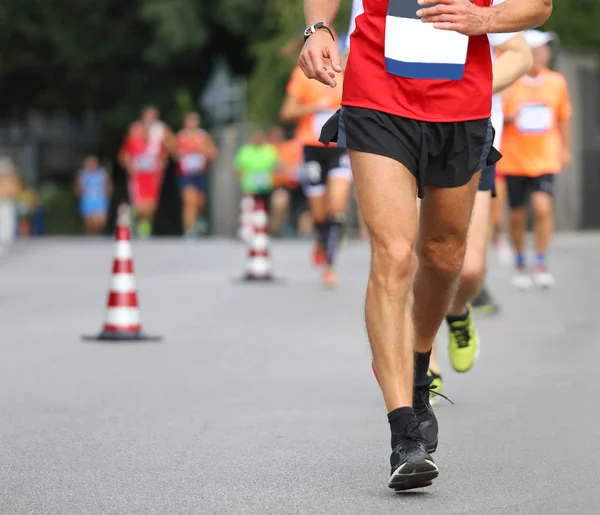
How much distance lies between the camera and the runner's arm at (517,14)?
535 centimetres

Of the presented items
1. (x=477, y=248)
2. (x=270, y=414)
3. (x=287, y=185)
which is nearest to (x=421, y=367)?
(x=270, y=414)

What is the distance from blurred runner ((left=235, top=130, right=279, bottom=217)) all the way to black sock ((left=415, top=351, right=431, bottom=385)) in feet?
71.6

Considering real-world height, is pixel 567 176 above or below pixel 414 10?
below

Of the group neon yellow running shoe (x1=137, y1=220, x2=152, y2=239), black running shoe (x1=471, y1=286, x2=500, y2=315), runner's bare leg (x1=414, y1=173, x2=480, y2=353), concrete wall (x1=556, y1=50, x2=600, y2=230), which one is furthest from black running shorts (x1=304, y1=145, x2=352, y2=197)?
neon yellow running shoe (x1=137, y1=220, x2=152, y2=239)

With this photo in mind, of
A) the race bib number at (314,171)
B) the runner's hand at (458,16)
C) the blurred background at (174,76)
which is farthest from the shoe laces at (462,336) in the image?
the blurred background at (174,76)

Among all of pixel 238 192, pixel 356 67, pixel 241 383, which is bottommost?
pixel 238 192

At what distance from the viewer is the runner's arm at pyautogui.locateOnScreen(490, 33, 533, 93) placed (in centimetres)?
705

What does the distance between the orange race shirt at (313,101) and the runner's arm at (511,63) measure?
6686 mm

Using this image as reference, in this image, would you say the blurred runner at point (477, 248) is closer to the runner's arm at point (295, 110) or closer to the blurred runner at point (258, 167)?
the runner's arm at point (295, 110)

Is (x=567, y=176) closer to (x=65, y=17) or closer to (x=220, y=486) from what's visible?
(x=65, y=17)

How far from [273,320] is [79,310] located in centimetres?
182

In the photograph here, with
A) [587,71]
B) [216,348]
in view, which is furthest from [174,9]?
[216,348]

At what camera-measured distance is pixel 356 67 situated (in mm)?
5379

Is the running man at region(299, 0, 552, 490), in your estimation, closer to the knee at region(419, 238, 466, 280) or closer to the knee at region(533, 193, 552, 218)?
the knee at region(419, 238, 466, 280)
